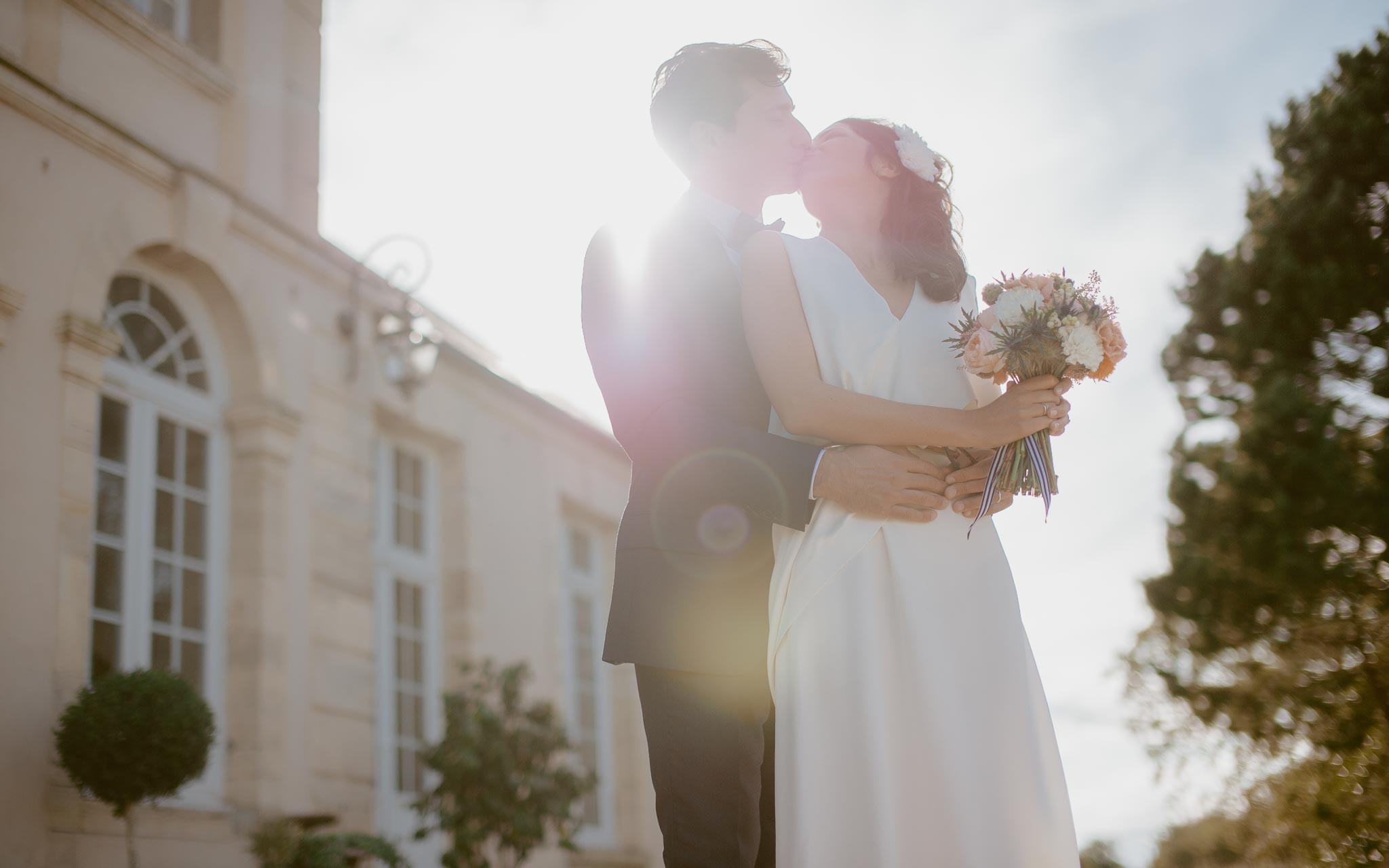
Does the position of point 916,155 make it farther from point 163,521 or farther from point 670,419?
point 163,521

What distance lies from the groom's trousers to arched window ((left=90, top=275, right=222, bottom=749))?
534cm

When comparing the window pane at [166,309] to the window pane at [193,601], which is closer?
the window pane at [193,601]

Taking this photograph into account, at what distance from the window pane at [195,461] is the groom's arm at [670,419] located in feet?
19.3

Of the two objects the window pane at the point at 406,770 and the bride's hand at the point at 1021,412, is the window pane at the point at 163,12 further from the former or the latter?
the bride's hand at the point at 1021,412

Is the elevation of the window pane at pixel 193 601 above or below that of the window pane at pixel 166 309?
below

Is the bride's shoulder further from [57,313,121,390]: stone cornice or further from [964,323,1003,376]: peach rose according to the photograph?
[57,313,121,390]: stone cornice

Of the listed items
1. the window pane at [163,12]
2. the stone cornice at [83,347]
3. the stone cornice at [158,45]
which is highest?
the window pane at [163,12]

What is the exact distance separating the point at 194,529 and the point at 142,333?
4.00ft

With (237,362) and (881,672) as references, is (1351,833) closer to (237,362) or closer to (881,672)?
(881,672)

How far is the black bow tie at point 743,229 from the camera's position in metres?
2.53

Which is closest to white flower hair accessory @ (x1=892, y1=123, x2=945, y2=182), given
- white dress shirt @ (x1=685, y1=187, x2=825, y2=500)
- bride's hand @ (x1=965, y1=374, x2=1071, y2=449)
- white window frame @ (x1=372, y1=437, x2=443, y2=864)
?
white dress shirt @ (x1=685, y1=187, x2=825, y2=500)

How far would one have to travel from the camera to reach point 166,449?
24.3 ft

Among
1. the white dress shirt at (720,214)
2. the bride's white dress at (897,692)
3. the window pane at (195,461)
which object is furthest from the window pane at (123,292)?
the bride's white dress at (897,692)

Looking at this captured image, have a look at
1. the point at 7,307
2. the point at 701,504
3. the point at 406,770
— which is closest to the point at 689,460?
the point at 701,504
